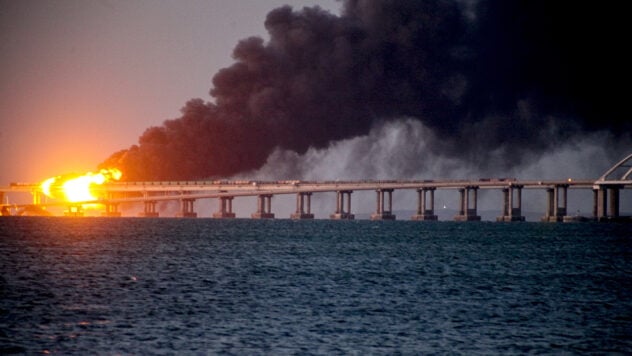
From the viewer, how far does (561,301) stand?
60.2 meters

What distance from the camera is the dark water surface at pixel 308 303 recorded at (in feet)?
140

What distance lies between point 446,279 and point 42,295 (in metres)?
29.5

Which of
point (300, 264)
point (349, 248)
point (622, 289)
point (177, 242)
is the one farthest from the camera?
point (177, 242)

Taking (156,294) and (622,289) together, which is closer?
(156,294)

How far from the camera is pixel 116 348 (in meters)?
40.5

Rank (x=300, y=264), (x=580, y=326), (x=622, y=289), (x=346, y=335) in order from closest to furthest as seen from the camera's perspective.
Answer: (x=346, y=335) < (x=580, y=326) < (x=622, y=289) < (x=300, y=264)

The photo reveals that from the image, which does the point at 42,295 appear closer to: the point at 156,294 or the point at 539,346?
the point at 156,294

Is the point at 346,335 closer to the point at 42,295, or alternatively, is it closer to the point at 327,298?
the point at 327,298

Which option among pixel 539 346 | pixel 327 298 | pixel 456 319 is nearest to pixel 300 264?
pixel 327 298

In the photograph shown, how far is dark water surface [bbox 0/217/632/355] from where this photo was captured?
4269 cm

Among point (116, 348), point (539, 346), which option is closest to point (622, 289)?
point (539, 346)

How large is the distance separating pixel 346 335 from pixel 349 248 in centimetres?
7396

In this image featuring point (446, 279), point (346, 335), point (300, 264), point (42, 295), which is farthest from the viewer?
point (300, 264)

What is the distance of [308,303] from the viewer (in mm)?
56188
